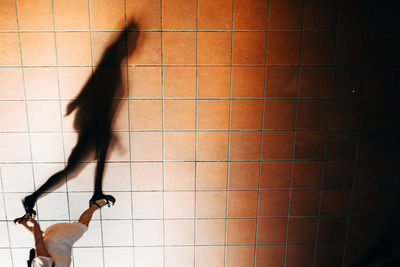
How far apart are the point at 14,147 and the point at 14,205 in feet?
2.15

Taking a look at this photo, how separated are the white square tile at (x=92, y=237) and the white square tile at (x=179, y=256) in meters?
0.80

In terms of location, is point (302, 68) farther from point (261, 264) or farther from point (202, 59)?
point (261, 264)

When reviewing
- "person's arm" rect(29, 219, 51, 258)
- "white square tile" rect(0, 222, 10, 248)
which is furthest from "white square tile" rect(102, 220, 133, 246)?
"white square tile" rect(0, 222, 10, 248)

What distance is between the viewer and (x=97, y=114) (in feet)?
7.69

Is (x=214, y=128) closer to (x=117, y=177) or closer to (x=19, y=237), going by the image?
(x=117, y=177)

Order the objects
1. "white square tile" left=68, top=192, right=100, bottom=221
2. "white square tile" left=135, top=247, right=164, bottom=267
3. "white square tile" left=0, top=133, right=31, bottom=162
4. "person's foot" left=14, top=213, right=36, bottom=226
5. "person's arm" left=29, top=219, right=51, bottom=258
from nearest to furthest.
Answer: "person's arm" left=29, top=219, right=51, bottom=258, "person's foot" left=14, top=213, right=36, bottom=226, "white square tile" left=0, top=133, right=31, bottom=162, "white square tile" left=68, top=192, right=100, bottom=221, "white square tile" left=135, top=247, right=164, bottom=267

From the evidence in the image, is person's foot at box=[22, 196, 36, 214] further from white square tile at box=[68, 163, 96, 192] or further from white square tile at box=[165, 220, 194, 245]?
white square tile at box=[165, 220, 194, 245]

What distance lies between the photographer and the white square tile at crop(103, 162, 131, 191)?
7.93 feet

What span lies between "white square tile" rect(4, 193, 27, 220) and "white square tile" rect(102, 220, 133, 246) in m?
0.92

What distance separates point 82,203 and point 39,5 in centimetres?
211

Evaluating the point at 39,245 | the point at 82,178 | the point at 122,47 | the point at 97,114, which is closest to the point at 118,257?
the point at 39,245

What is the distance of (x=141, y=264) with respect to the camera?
2566 millimetres

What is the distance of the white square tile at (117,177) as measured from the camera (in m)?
2.42

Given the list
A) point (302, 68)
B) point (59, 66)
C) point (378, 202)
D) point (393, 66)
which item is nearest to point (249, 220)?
point (378, 202)
